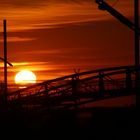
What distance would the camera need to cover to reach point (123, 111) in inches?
1818

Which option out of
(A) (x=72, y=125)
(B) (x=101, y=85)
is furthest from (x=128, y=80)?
(A) (x=72, y=125)

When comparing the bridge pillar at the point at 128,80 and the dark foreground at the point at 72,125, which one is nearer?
the dark foreground at the point at 72,125

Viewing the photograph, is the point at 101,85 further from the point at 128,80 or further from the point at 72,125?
the point at 72,125

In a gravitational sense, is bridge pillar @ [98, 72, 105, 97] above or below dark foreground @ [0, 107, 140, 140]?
above

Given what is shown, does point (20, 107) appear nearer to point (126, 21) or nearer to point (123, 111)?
point (123, 111)

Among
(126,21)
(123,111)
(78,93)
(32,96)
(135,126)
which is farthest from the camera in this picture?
(32,96)

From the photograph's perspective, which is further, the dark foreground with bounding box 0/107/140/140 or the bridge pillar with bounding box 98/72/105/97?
the bridge pillar with bounding box 98/72/105/97

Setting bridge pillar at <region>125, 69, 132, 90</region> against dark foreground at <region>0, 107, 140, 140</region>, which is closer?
dark foreground at <region>0, 107, 140, 140</region>

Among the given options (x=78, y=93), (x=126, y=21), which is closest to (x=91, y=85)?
(x=78, y=93)

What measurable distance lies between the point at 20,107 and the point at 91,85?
188 inches

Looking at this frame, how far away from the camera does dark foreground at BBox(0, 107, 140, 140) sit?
1492 inches

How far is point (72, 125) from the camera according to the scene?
42500 mm

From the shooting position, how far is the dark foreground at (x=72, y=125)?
3791 centimetres

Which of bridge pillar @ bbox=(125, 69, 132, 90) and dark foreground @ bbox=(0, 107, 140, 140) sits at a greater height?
bridge pillar @ bbox=(125, 69, 132, 90)
